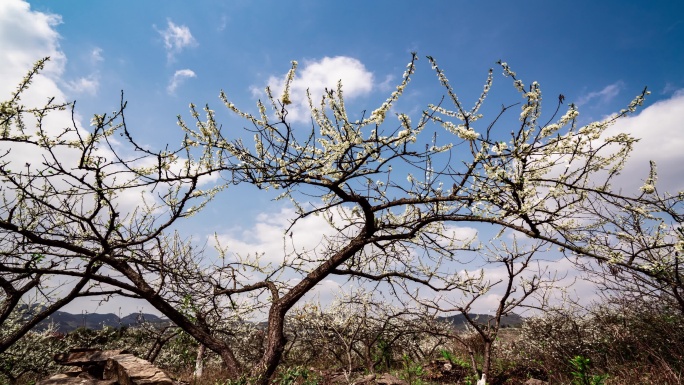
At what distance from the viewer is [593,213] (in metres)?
6.66

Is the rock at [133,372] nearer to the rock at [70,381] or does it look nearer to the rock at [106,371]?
the rock at [106,371]

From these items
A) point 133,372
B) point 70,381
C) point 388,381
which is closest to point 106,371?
point 70,381

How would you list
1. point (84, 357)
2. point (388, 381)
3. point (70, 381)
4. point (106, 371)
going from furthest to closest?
1. point (388, 381)
2. point (84, 357)
3. point (106, 371)
4. point (70, 381)

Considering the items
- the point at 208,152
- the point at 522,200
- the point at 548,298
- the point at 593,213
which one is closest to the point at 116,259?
the point at 208,152

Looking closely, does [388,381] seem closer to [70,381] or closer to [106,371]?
[106,371]

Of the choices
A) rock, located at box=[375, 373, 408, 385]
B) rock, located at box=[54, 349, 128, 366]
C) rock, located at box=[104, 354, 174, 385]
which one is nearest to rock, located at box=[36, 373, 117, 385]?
rock, located at box=[104, 354, 174, 385]

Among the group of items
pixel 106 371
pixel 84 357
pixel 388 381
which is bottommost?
pixel 388 381

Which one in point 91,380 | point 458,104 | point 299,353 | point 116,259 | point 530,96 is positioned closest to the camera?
point 530,96

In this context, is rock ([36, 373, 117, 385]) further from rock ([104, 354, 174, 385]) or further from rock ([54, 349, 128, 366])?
rock ([54, 349, 128, 366])

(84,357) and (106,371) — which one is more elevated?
(84,357)

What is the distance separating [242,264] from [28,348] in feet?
40.4

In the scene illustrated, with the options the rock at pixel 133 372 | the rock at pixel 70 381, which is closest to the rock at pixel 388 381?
the rock at pixel 133 372

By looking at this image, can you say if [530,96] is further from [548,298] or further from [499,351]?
[499,351]

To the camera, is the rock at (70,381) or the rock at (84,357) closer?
the rock at (70,381)
